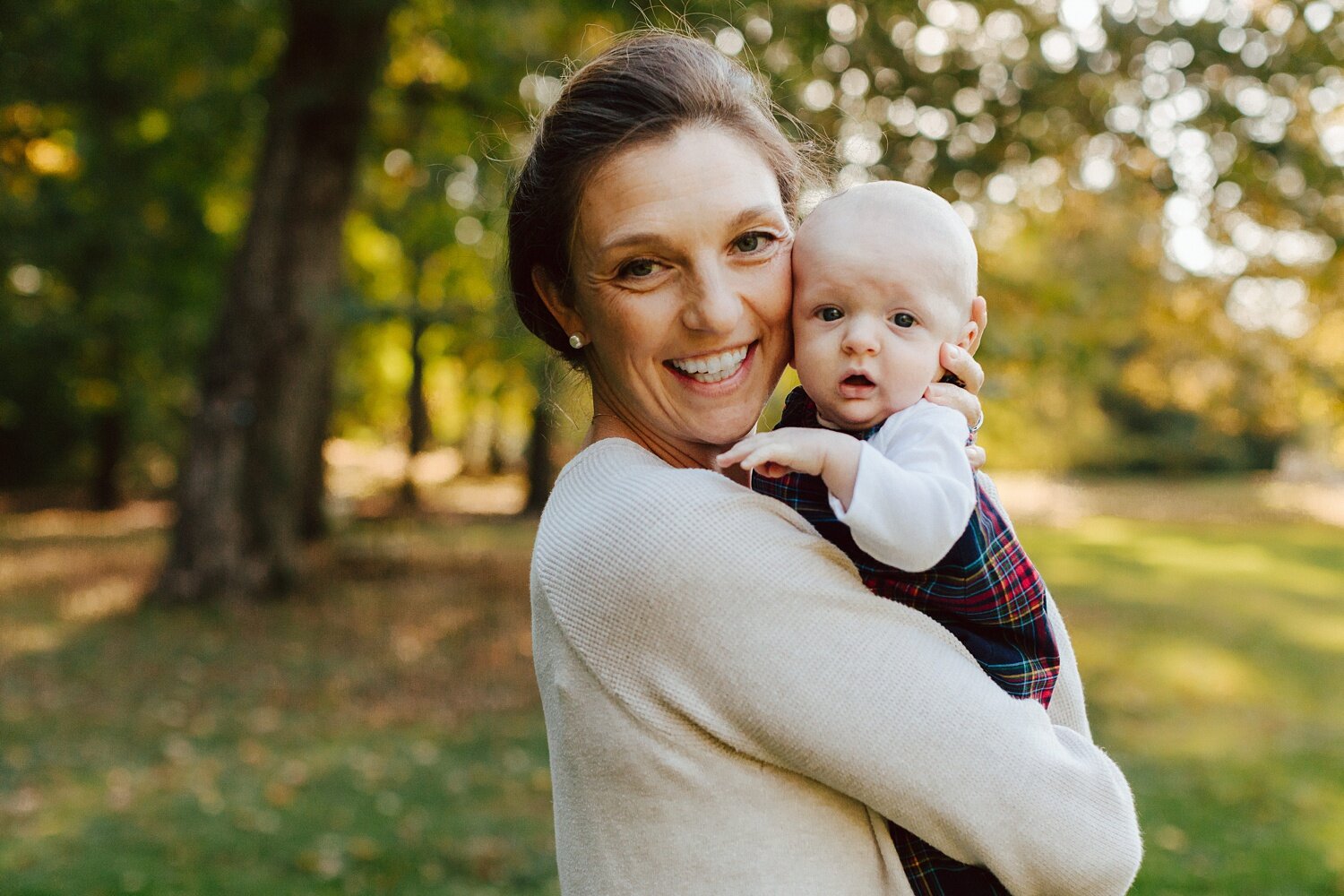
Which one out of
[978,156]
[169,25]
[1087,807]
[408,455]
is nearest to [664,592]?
[1087,807]

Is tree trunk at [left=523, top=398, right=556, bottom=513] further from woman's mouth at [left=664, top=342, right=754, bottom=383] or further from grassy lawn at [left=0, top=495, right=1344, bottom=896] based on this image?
woman's mouth at [left=664, top=342, right=754, bottom=383]

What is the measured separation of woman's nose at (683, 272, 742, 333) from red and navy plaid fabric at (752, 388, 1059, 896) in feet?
0.92

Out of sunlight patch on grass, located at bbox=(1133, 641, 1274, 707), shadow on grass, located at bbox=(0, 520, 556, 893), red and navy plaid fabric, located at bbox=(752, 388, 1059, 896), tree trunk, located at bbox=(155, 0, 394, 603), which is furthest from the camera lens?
tree trunk, located at bbox=(155, 0, 394, 603)

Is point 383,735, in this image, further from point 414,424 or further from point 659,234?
point 414,424

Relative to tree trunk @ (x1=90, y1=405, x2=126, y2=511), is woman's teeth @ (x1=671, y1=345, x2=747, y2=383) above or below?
above

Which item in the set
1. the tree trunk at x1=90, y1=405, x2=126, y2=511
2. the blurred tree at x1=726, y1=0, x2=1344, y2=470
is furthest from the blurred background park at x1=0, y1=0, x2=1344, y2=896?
the tree trunk at x1=90, y1=405, x2=126, y2=511

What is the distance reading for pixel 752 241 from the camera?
6.26 ft

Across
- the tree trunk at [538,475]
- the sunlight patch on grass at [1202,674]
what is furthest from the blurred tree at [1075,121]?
the tree trunk at [538,475]

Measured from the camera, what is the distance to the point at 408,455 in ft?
87.8

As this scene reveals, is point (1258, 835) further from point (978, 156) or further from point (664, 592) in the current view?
point (664, 592)

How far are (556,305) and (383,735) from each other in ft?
23.5

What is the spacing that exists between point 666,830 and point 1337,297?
12.5 metres

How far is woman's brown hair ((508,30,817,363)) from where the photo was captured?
6.06 ft

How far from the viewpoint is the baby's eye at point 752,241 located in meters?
1.89
